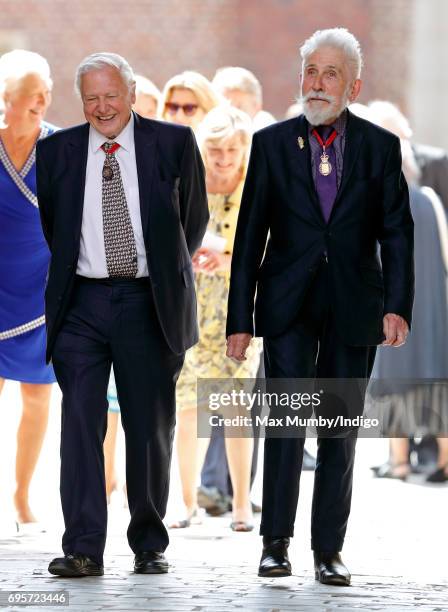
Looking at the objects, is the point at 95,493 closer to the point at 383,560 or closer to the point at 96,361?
the point at 96,361

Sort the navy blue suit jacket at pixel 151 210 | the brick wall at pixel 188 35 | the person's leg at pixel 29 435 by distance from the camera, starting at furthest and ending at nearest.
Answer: the brick wall at pixel 188 35 → the person's leg at pixel 29 435 → the navy blue suit jacket at pixel 151 210

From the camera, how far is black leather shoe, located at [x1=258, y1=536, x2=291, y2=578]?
6500mm

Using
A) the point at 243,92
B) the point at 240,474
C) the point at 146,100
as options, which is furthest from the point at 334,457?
the point at 243,92

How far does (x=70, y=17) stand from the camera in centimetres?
2133

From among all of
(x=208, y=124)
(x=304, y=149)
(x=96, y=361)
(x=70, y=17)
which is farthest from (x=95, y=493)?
(x=70, y=17)

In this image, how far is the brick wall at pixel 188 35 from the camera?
21.1 meters

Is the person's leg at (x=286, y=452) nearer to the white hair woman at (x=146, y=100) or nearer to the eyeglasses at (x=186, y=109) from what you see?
the eyeglasses at (x=186, y=109)

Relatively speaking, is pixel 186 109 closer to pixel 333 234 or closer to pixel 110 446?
pixel 110 446

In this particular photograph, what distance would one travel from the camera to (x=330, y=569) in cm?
644

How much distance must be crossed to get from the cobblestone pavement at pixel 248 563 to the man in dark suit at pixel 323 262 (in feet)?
0.85

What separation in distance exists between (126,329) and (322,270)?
0.75 meters

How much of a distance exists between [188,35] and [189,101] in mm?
12690

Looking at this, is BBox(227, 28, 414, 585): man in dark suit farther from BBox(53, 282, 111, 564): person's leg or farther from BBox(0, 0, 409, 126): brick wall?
BBox(0, 0, 409, 126): brick wall

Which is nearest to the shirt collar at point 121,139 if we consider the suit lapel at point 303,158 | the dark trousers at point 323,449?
the suit lapel at point 303,158
